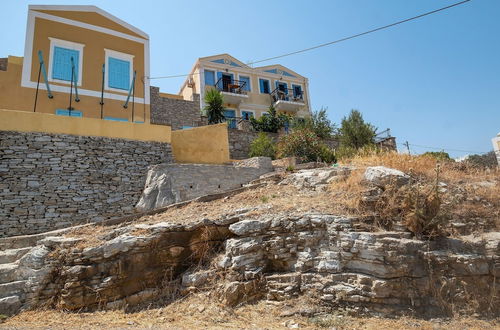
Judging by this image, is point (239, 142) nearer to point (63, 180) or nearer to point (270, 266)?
point (63, 180)

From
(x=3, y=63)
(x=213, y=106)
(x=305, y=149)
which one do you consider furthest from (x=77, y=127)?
(x=305, y=149)

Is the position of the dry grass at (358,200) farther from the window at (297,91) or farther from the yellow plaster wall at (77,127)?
the window at (297,91)

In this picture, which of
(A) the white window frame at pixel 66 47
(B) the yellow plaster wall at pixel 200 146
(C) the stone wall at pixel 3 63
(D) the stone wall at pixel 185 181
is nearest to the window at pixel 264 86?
(B) the yellow plaster wall at pixel 200 146

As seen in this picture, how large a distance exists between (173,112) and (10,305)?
606 inches

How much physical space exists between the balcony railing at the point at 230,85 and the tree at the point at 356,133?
357 inches

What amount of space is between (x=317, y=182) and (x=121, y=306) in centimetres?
553

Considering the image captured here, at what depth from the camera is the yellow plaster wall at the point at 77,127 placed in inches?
422

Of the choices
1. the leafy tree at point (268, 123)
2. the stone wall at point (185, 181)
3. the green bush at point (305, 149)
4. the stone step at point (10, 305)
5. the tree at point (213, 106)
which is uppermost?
the tree at point (213, 106)

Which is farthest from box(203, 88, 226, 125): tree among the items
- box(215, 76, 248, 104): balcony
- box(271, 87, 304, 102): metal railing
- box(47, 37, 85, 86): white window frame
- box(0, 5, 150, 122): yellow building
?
box(271, 87, 304, 102): metal railing

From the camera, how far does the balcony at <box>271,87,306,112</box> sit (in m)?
25.9

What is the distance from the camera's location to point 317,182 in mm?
8656

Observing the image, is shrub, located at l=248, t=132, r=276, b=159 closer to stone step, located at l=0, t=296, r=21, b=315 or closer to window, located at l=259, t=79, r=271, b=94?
window, located at l=259, t=79, r=271, b=94

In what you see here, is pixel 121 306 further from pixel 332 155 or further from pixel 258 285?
pixel 332 155

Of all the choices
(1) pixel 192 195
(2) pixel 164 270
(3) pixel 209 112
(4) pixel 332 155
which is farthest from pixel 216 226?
(3) pixel 209 112
